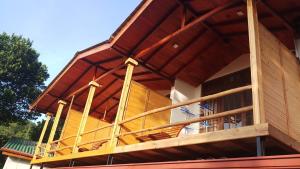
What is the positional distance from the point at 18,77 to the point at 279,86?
2471cm

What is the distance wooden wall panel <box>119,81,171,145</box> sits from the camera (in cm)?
855

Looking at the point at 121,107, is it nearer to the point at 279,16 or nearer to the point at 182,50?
the point at 182,50

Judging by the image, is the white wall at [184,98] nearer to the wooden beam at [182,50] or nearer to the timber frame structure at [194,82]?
the timber frame structure at [194,82]

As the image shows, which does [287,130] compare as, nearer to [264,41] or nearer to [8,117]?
[264,41]

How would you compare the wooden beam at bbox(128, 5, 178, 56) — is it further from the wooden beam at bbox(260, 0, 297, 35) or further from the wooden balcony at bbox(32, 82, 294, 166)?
the wooden beam at bbox(260, 0, 297, 35)

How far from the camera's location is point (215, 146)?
5.52 m

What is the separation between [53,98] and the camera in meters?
13.9

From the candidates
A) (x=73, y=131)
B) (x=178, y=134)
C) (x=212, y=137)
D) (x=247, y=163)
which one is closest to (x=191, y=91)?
(x=178, y=134)

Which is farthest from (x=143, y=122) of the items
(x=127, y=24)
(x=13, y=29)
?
(x=13, y=29)

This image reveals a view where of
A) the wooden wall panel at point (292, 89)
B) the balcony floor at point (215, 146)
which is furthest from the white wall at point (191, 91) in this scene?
the wooden wall panel at point (292, 89)

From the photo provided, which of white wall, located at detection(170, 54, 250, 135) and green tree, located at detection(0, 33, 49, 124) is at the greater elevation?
green tree, located at detection(0, 33, 49, 124)

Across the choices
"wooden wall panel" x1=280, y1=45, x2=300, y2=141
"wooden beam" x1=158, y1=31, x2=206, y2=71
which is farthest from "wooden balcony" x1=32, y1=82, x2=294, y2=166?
"wooden beam" x1=158, y1=31, x2=206, y2=71

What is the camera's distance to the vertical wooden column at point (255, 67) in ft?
15.7

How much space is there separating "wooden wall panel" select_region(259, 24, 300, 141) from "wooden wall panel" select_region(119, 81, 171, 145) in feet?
13.5
